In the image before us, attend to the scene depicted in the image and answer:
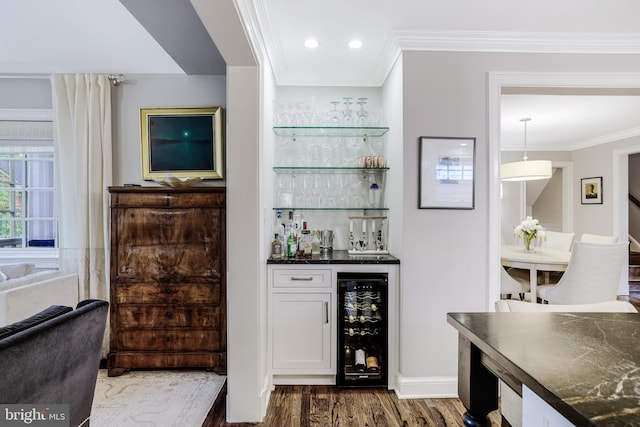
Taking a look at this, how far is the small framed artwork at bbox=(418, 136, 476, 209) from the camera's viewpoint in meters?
2.44

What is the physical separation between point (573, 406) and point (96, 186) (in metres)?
3.41

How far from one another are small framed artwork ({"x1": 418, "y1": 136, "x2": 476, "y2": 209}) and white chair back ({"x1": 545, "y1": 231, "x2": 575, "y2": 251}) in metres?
3.25

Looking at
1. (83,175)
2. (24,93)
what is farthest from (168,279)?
(24,93)

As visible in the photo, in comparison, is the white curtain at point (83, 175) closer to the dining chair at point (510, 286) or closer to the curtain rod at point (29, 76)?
the curtain rod at point (29, 76)

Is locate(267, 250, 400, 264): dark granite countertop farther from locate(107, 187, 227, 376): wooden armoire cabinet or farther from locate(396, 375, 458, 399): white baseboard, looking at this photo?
locate(396, 375, 458, 399): white baseboard

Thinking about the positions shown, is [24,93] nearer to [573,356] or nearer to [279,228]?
[279,228]

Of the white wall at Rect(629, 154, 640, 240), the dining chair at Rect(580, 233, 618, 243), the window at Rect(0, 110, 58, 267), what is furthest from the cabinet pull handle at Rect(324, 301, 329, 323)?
the white wall at Rect(629, 154, 640, 240)

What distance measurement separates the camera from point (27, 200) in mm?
3182

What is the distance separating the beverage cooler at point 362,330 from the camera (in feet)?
8.20

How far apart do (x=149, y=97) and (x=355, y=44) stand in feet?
6.36

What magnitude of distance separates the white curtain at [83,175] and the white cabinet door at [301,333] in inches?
66.4

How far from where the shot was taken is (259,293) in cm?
218

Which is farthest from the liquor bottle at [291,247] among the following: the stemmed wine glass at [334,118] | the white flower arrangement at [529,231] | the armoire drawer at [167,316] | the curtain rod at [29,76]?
the white flower arrangement at [529,231]

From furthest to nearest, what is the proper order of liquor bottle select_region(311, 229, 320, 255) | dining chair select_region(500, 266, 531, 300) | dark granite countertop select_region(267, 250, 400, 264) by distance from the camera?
dining chair select_region(500, 266, 531, 300) → liquor bottle select_region(311, 229, 320, 255) → dark granite countertop select_region(267, 250, 400, 264)
